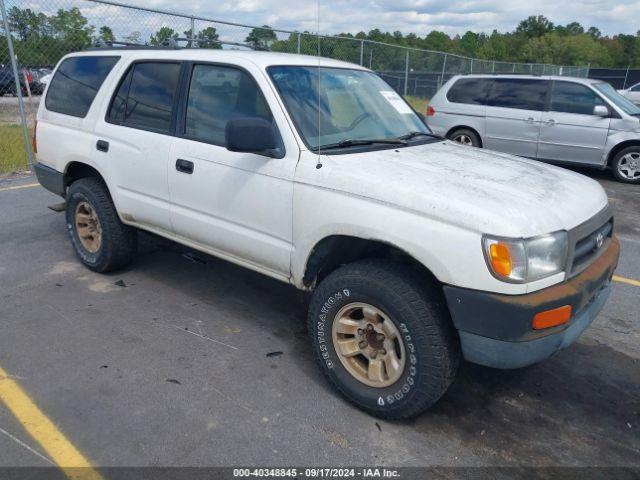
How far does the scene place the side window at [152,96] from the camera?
3.90m

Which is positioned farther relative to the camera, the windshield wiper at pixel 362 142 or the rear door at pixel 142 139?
the rear door at pixel 142 139

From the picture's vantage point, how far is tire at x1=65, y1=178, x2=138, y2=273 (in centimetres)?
446

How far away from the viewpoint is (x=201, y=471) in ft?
8.29

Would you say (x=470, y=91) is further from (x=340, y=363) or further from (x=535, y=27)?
(x=535, y=27)

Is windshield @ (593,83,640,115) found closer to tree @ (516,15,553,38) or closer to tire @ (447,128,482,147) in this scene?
tire @ (447,128,482,147)

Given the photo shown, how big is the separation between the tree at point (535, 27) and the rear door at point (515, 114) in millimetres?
82138

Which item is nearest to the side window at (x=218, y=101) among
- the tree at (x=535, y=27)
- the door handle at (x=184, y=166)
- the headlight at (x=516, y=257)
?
the door handle at (x=184, y=166)

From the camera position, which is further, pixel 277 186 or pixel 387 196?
pixel 277 186

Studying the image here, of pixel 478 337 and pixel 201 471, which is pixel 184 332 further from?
pixel 478 337

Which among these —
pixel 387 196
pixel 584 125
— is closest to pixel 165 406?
pixel 387 196

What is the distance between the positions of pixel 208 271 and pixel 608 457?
3428 millimetres

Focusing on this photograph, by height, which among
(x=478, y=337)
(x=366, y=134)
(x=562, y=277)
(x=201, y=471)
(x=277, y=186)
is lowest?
(x=201, y=471)

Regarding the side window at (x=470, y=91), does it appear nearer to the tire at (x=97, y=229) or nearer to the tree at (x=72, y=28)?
the tree at (x=72, y=28)

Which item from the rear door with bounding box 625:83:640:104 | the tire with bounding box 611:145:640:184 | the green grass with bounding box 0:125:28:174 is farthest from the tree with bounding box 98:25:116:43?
the rear door with bounding box 625:83:640:104
